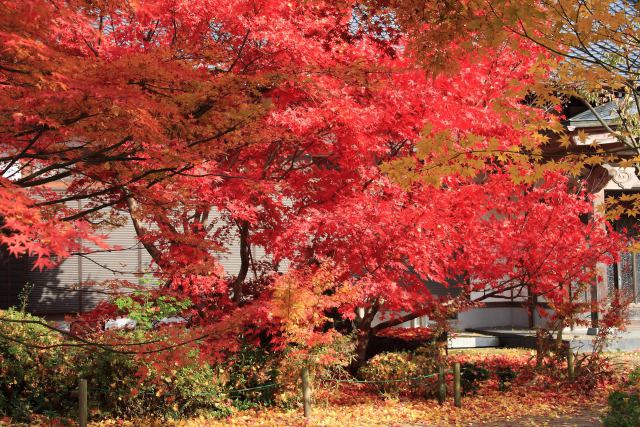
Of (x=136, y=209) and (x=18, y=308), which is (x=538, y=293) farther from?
(x=18, y=308)

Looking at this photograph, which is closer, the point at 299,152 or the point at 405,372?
the point at 405,372

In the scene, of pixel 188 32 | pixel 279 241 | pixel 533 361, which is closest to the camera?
pixel 188 32

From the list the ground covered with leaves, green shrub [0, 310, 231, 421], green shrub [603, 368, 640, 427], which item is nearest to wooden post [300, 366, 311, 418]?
the ground covered with leaves

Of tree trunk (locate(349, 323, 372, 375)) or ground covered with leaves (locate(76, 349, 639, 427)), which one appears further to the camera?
tree trunk (locate(349, 323, 372, 375))

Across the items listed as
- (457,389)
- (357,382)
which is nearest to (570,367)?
(457,389)

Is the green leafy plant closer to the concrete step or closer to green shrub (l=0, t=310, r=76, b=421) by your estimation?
green shrub (l=0, t=310, r=76, b=421)

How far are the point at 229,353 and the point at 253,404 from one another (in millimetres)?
834

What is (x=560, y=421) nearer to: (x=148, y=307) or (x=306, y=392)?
(x=306, y=392)

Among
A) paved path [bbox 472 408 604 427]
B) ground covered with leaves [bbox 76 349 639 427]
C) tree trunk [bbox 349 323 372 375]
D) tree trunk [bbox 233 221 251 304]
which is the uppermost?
tree trunk [bbox 233 221 251 304]

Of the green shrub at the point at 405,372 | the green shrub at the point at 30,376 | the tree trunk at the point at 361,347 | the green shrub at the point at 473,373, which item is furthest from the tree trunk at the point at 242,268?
the green shrub at the point at 473,373

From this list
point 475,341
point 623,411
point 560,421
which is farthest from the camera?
point 475,341

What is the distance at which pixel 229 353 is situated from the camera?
34.3ft

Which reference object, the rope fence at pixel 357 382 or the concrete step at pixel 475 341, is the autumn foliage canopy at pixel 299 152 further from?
the concrete step at pixel 475 341

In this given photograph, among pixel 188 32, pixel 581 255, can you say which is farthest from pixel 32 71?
pixel 581 255
